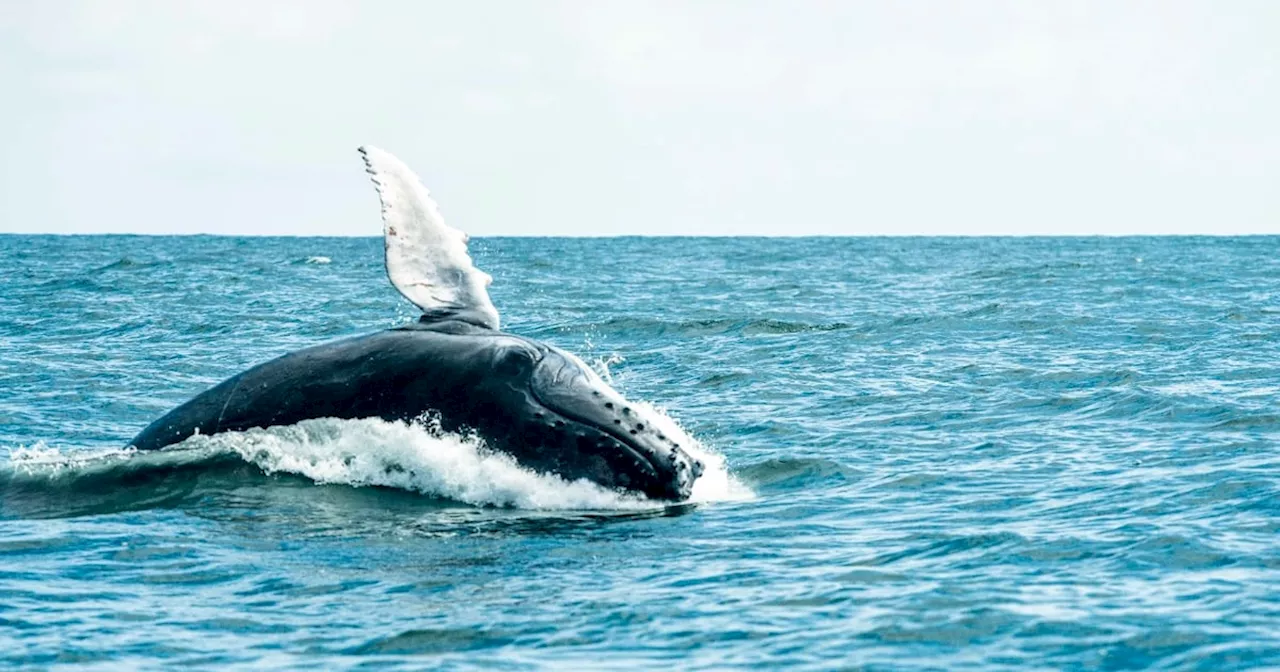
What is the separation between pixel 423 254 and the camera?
12.8m

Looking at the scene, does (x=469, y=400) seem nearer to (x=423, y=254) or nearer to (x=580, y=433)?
(x=580, y=433)

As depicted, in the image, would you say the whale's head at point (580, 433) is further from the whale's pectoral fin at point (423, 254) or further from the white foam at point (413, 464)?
the whale's pectoral fin at point (423, 254)

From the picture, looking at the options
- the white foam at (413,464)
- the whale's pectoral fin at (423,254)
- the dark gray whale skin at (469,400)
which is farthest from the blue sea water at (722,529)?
the whale's pectoral fin at (423,254)

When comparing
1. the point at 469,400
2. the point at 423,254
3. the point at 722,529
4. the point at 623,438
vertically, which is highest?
the point at 423,254

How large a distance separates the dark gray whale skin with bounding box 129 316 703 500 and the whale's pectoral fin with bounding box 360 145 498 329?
205 millimetres

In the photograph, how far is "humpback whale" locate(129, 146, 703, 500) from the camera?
1150 centimetres

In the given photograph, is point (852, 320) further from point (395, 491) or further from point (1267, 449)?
point (395, 491)

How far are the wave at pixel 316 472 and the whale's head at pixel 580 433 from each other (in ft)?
0.40

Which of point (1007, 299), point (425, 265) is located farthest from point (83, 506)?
point (1007, 299)

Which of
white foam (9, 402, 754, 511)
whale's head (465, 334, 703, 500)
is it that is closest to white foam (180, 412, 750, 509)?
white foam (9, 402, 754, 511)

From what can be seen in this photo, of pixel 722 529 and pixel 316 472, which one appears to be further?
pixel 316 472

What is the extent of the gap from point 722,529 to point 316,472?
11.4 feet

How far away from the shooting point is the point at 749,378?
2009cm

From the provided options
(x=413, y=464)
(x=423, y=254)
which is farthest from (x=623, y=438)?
(x=423, y=254)
